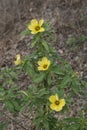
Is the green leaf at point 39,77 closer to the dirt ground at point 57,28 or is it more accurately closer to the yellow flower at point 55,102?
the yellow flower at point 55,102

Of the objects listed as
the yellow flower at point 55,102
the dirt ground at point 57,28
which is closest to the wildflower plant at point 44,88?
the yellow flower at point 55,102

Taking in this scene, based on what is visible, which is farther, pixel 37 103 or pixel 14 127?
pixel 14 127

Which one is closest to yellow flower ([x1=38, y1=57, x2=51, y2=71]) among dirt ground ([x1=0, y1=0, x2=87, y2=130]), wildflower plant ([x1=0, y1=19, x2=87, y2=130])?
wildflower plant ([x1=0, y1=19, x2=87, y2=130])

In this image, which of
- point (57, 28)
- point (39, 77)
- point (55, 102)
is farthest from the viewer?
point (57, 28)

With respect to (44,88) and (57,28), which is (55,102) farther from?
(57,28)

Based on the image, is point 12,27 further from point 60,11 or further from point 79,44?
point 79,44

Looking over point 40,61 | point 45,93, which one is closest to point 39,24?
point 40,61

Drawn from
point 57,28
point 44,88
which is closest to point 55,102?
point 44,88

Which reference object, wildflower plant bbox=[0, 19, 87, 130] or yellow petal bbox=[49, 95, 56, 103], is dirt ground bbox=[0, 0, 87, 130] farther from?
yellow petal bbox=[49, 95, 56, 103]
